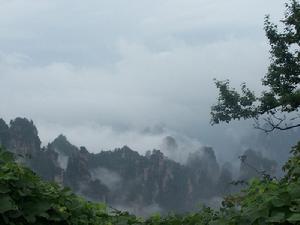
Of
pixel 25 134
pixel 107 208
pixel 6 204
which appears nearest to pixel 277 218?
pixel 6 204

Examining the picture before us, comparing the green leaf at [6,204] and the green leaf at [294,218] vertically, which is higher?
the green leaf at [6,204]

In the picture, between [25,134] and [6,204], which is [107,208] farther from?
[25,134]

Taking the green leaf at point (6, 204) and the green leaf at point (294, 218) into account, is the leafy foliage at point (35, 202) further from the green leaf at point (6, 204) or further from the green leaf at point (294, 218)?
the green leaf at point (294, 218)

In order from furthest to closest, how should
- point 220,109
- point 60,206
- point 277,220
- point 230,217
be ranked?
point 220,109
point 60,206
point 230,217
point 277,220

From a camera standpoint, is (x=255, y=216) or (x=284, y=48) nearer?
(x=255, y=216)

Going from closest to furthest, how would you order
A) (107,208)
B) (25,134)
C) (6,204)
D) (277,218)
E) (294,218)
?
(294,218)
(277,218)
(6,204)
(107,208)
(25,134)

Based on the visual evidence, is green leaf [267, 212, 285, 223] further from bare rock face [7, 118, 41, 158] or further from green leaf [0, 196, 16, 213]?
bare rock face [7, 118, 41, 158]

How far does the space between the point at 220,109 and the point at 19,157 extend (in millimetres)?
27487

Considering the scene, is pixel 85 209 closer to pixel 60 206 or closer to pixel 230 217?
pixel 60 206

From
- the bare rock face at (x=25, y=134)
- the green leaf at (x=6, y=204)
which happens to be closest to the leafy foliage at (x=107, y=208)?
the green leaf at (x=6, y=204)

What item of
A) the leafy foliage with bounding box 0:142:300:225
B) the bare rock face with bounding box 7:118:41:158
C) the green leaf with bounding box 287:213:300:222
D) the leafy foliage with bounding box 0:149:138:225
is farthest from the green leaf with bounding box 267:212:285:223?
the bare rock face with bounding box 7:118:41:158

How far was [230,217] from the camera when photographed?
4566mm

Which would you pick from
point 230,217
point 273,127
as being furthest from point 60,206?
point 273,127

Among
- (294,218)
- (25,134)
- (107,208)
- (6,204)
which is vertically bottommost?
(294,218)
